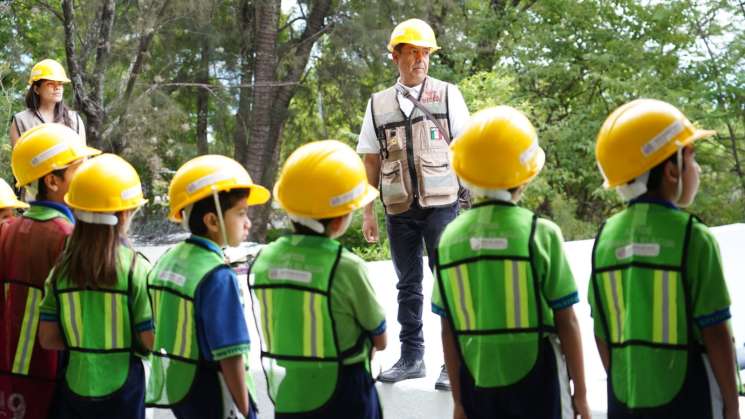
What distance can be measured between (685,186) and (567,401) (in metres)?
0.80

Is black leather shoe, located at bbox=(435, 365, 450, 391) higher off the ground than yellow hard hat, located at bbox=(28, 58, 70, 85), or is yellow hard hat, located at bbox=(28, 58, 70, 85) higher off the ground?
yellow hard hat, located at bbox=(28, 58, 70, 85)

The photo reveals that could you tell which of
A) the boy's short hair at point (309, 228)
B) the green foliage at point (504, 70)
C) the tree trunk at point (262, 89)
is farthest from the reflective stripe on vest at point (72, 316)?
the tree trunk at point (262, 89)

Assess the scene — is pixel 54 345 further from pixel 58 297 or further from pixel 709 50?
pixel 709 50

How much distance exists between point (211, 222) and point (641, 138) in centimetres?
148

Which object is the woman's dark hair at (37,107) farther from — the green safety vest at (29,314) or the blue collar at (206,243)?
the blue collar at (206,243)

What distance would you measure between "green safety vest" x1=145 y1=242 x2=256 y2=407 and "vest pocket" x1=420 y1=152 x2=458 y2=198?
5.86 ft

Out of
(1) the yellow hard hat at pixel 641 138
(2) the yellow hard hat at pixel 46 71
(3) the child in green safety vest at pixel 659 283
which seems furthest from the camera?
(2) the yellow hard hat at pixel 46 71

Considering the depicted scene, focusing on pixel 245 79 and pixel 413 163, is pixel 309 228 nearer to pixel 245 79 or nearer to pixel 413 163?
pixel 413 163

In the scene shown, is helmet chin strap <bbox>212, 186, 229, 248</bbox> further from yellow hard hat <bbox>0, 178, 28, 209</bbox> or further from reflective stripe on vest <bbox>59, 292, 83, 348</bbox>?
yellow hard hat <bbox>0, 178, 28, 209</bbox>

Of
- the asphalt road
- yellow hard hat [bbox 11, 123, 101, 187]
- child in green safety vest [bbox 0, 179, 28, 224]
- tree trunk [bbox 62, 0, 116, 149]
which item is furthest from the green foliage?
yellow hard hat [bbox 11, 123, 101, 187]

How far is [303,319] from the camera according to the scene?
3.20 m

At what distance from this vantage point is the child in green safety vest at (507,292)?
313cm

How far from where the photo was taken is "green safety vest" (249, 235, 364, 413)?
3178mm

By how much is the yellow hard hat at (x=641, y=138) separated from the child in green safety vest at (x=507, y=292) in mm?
285
